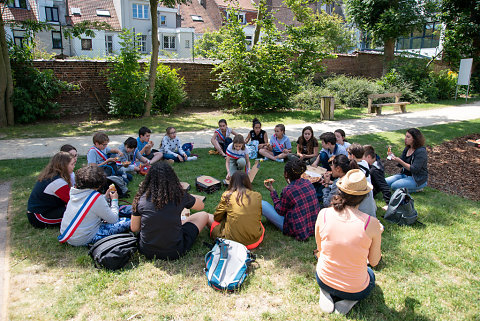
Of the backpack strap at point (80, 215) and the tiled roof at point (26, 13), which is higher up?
the tiled roof at point (26, 13)

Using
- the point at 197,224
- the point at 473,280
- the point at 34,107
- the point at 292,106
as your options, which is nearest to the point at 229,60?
the point at 292,106

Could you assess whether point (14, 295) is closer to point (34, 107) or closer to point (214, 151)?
point (214, 151)

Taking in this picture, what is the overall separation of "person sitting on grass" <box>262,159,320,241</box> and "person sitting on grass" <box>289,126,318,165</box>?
295cm

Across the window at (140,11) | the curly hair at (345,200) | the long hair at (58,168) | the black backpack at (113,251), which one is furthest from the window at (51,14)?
the curly hair at (345,200)

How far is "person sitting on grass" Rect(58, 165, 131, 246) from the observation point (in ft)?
13.3

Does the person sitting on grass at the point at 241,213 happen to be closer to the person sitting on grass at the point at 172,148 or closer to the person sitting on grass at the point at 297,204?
the person sitting on grass at the point at 297,204

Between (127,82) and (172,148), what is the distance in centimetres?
A: 598

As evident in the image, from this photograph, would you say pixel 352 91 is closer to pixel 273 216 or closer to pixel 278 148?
pixel 278 148

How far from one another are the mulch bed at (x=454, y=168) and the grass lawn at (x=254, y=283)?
6.57ft

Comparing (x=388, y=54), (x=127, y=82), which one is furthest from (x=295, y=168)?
(x=388, y=54)

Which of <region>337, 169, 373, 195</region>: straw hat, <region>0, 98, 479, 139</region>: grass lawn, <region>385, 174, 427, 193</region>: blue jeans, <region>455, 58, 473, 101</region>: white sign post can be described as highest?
<region>455, 58, 473, 101</region>: white sign post

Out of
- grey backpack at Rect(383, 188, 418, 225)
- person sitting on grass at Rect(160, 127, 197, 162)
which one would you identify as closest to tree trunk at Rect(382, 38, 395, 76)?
person sitting on grass at Rect(160, 127, 197, 162)

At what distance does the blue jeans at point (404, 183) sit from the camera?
6.21m

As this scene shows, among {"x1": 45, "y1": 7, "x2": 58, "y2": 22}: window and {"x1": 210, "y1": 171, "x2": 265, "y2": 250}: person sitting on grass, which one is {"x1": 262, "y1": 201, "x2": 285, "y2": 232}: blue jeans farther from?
{"x1": 45, "y1": 7, "x2": 58, "y2": 22}: window
